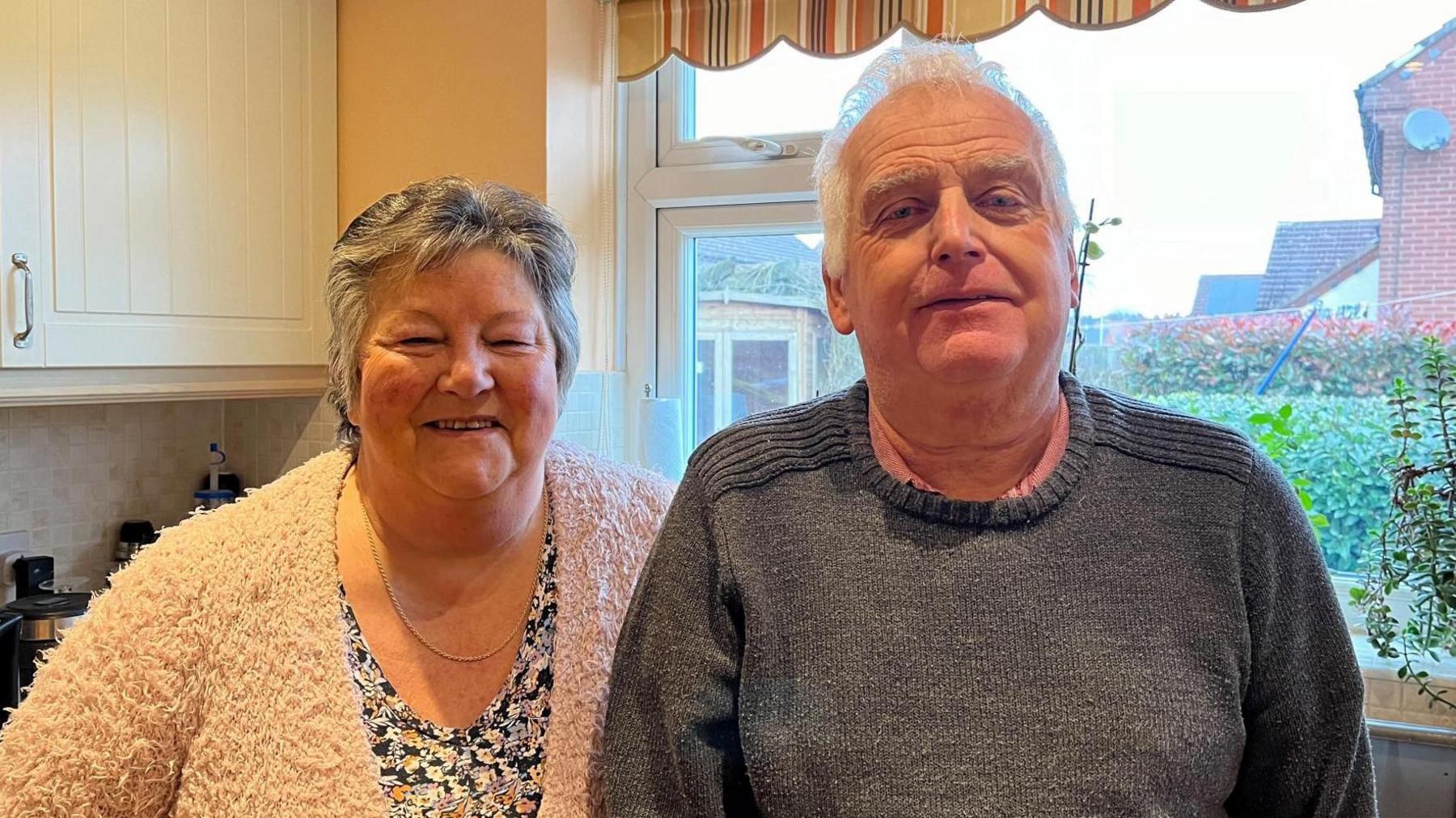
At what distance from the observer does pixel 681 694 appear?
3.43 ft

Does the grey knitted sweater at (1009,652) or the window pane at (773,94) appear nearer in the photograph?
the grey knitted sweater at (1009,652)

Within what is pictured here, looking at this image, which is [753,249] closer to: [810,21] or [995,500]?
[810,21]

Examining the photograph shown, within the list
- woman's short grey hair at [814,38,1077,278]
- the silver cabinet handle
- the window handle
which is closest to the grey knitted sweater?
woman's short grey hair at [814,38,1077,278]

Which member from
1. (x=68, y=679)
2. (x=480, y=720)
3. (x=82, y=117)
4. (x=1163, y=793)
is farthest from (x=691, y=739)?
(x=82, y=117)

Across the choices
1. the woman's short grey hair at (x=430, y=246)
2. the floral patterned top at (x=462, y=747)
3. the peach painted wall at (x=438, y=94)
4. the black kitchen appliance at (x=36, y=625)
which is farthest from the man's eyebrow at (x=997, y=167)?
the black kitchen appliance at (x=36, y=625)

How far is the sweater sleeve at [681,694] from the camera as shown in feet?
3.42

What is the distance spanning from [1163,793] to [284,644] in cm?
91

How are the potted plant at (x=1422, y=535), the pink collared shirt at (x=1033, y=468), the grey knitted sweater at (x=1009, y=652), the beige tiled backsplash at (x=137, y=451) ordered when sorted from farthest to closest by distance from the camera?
the beige tiled backsplash at (x=137, y=451)
the potted plant at (x=1422, y=535)
the pink collared shirt at (x=1033, y=468)
the grey knitted sweater at (x=1009, y=652)

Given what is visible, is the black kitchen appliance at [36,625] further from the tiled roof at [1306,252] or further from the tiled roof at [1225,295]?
the tiled roof at [1306,252]

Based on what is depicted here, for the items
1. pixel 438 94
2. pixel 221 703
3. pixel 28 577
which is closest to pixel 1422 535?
pixel 221 703

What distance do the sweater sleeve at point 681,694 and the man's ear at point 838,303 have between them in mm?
254

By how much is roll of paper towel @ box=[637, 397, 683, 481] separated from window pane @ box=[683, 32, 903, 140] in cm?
60

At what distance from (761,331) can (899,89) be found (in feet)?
3.74

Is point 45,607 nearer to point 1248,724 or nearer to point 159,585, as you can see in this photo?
point 159,585
